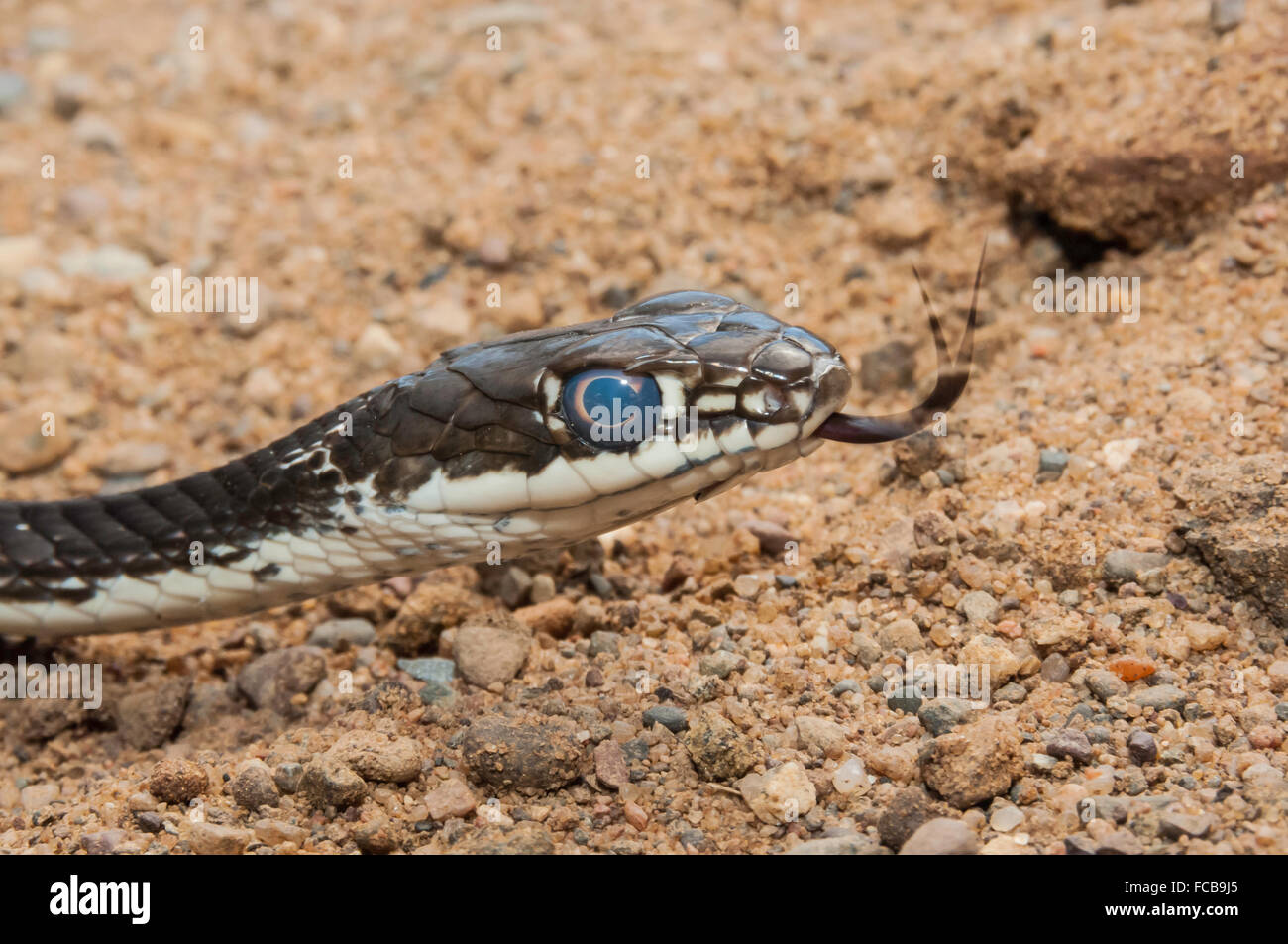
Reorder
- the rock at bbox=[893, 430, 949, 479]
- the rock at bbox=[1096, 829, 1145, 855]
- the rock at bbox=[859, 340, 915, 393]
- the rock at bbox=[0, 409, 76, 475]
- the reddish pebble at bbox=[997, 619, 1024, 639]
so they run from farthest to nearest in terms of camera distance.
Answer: the rock at bbox=[0, 409, 76, 475]
the rock at bbox=[859, 340, 915, 393]
the rock at bbox=[893, 430, 949, 479]
the reddish pebble at bbox=[997, 619, 1024, 639]
the rock at bbox=[1096, 829, 1145, 855]

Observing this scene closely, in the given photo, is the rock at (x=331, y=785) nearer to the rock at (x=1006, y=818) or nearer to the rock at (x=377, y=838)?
the rock at (x=377, y=838)

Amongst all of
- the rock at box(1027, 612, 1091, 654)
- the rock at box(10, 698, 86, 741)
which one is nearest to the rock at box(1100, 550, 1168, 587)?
the rock at box(1027, 612, 1091, 654)

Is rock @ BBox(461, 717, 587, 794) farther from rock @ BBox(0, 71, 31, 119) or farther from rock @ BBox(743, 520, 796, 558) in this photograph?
rock @ BBox(0, 71, 31, 119)

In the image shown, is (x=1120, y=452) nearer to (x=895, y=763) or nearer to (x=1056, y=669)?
(x=1056, y=669)

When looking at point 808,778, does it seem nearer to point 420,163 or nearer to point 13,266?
point 420,163

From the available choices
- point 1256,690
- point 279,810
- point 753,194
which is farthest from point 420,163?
point 1256,690

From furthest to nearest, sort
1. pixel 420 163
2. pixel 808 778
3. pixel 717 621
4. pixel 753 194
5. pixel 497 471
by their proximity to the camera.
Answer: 1. pixel 420 163
2. pixel 753 194
3. pixel 717 621
4. pixel 497 471
5. pixel 808 778
